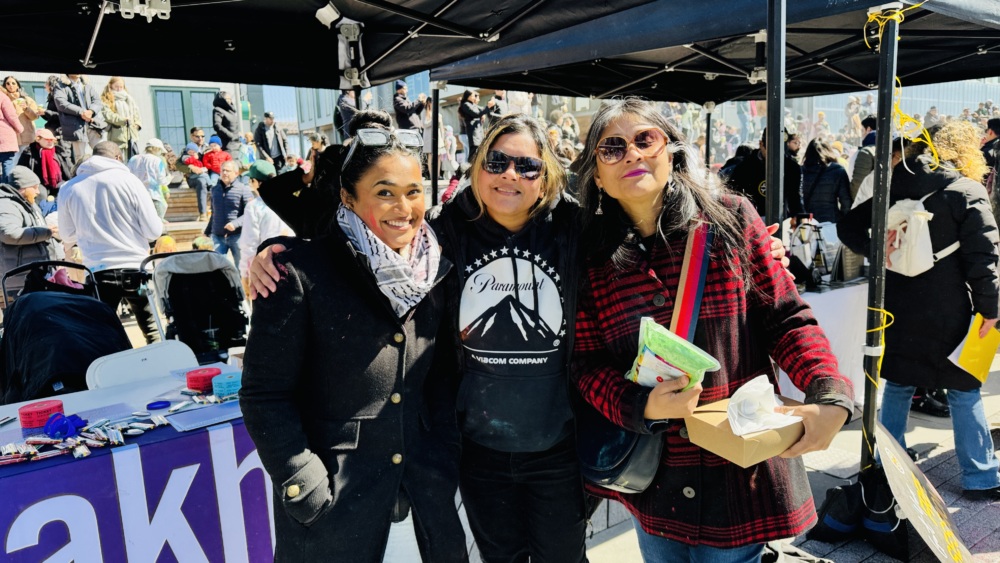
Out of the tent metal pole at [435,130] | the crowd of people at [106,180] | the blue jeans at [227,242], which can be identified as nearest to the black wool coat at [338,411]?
the tent metal pole at [435,130]

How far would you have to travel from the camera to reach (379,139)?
6.01 ft

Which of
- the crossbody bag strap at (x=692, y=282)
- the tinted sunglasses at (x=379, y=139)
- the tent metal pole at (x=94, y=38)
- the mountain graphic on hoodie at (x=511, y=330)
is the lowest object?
the mountain graphic on hoodie at (x=511, y=330)

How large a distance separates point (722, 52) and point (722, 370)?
4588mm

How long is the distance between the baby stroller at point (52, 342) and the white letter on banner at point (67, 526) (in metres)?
1.23

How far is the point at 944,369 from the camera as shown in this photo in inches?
144

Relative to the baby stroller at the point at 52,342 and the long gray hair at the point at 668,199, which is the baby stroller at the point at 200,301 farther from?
the long gray hair at the point at 668,199

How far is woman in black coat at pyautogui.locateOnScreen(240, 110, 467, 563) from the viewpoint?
5.57 ft

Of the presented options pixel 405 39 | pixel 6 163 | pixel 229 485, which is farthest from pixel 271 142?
pixel 229 485

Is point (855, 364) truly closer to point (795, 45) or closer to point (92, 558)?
point (795, 45)

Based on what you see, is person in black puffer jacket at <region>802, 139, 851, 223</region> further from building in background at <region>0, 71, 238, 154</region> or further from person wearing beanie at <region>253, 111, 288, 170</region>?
building in background at <region>0, 71, 238, 154</region>

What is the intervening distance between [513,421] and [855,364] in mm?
4157

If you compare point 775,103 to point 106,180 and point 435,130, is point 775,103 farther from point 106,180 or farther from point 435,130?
point 106,180

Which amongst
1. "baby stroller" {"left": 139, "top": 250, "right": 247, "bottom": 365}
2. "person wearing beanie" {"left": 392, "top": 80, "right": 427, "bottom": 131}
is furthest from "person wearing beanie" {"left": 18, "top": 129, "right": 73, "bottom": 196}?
"baby stroller" {"left": 139, "top": 250, "right": 247, "bottom": 365}

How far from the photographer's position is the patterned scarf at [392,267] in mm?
1785
